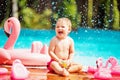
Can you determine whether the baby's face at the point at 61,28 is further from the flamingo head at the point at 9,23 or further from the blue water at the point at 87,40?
the blue water at the point at 87,40

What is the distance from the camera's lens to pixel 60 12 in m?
3.71

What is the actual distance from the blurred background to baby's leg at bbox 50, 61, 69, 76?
47.6 inches

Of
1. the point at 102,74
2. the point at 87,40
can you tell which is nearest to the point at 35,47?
the point at 102,74

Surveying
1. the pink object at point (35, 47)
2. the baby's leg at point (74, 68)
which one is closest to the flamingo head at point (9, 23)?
the pink object at point (35, 47)

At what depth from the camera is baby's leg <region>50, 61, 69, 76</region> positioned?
2355 millimetres

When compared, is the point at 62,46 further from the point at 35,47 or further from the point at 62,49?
the point at 35,47

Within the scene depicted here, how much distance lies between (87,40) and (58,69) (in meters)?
1.49

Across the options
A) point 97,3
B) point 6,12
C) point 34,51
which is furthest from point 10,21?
point 97,3

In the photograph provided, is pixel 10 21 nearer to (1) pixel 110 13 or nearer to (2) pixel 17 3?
(2) pixel 17 3

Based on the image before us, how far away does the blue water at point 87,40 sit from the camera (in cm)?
361

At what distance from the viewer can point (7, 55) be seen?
2.72 metres

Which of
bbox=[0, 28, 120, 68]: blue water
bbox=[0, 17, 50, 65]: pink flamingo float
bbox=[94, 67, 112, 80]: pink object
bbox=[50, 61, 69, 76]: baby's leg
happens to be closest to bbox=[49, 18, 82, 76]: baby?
bbox=[50, 61, 69, 76]: baby's leg

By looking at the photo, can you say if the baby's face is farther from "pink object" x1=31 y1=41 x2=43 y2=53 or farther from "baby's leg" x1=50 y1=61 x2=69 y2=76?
"pink object" x1=31 y1=41 x2=43 y2=53

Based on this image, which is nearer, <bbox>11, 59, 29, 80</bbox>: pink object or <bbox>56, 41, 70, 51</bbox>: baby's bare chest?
<bbox>11, 59, 29, 80</bbox>: pink object
